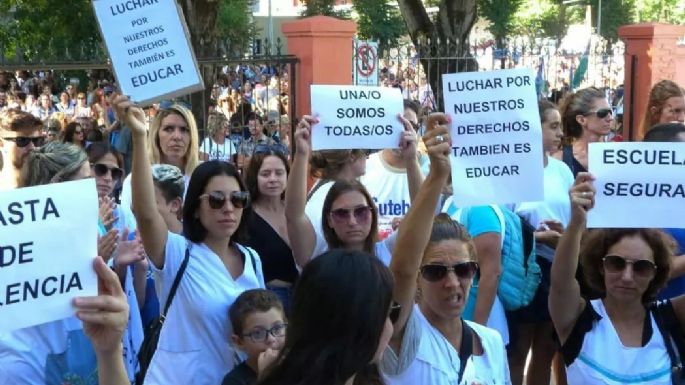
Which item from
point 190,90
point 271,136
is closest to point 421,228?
point 190,90

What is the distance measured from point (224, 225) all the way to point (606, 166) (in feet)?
4.87

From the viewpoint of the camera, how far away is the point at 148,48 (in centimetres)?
482

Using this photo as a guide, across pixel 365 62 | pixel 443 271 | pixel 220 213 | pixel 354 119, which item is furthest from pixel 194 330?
pixel 365 62

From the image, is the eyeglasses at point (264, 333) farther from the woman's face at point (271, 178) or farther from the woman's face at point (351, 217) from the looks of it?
the woman's face at point (271, 178)

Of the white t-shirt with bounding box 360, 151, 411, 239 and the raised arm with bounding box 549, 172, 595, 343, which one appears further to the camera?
the white t-shirt with bounding box 360, 151, 411, 239

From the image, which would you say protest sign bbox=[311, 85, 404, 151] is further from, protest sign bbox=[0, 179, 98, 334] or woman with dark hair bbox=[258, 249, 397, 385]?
woman with dark hair bbox=[258, 249, 397, 385]

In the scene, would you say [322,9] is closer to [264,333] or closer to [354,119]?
[354,119]

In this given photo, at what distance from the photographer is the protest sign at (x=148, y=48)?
15.7ft

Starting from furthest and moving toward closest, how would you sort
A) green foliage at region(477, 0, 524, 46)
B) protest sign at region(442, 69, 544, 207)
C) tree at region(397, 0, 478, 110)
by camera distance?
green foliage at region(477, 0, 524, 46), tree at region(397, 0, 478, 110), protest sign at region(442, 69, 544, 207)

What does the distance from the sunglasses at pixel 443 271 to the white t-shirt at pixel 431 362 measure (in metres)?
0.13

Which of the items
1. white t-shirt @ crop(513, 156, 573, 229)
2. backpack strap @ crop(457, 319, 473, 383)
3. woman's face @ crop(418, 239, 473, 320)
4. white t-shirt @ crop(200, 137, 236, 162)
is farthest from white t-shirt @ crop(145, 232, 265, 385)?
white t-shirt @ crop(200, 137, 236, 162)

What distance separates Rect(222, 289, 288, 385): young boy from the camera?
3473 millimetres

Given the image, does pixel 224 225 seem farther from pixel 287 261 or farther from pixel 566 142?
pixel 566 142

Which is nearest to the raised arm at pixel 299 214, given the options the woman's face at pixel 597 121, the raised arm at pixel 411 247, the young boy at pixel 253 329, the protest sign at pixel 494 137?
the protest sign at pixel 494 137
